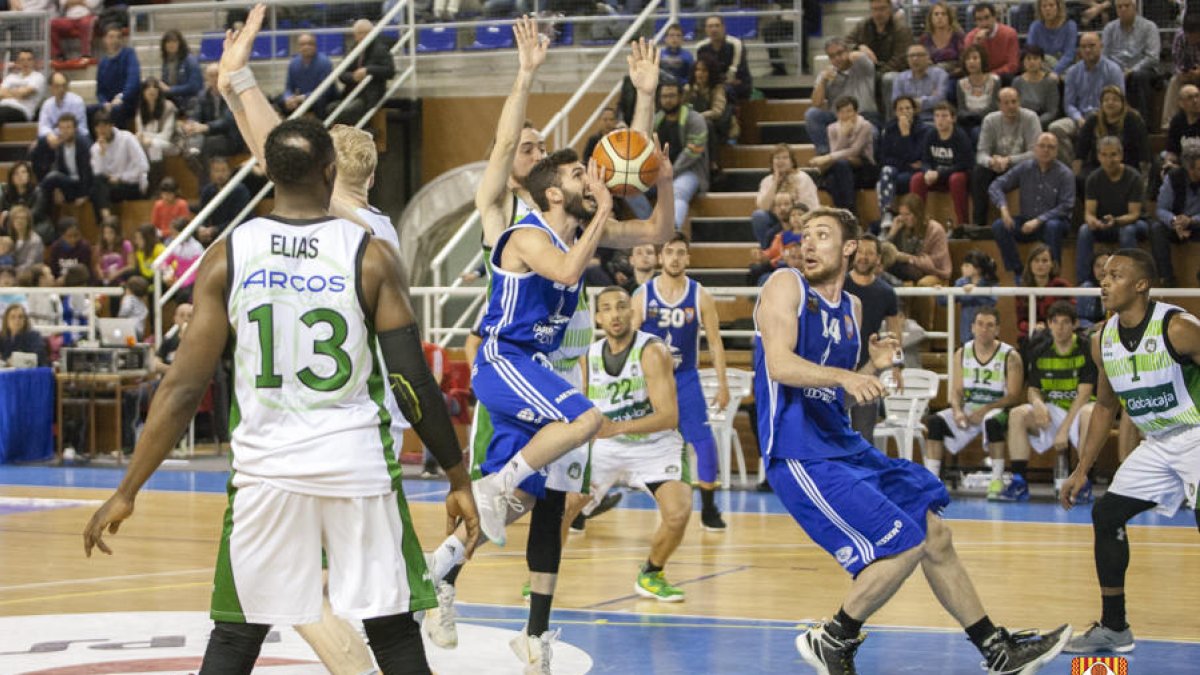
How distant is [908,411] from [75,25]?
554 inches

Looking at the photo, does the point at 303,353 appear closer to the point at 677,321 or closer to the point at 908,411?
the point at 677,321

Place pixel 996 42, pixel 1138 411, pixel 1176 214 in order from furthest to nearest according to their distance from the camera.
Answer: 1. pixel 996 42
2. pixel 1176 214
3. pixel 1138 411

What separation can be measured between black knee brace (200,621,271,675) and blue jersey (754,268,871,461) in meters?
2.58

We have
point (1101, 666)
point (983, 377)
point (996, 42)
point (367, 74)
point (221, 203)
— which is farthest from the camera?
point (367, 74)

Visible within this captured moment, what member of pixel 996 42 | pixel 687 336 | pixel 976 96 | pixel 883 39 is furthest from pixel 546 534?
pixel 883 39

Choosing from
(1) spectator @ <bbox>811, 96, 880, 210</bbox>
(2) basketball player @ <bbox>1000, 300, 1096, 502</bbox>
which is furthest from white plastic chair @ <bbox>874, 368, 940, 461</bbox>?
(1) spectator @ <bbox>811, 96, 880, 210</bbox>

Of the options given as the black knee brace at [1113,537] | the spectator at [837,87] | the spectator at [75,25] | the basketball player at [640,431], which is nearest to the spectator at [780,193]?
the spectator at [837,87]

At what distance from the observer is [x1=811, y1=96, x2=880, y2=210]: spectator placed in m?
16.4

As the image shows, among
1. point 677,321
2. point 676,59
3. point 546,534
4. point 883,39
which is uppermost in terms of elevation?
point 883,39

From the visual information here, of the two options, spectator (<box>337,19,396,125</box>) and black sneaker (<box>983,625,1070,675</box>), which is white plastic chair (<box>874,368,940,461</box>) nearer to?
black sneaker (<box>983,625,1070,675</box>)

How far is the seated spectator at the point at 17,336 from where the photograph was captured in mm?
16312

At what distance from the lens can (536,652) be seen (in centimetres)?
671

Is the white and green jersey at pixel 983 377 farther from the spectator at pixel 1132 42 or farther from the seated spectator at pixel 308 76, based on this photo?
the seated spectator at pixel 308 76

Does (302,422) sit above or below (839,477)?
above
